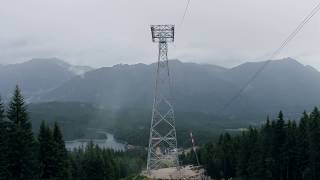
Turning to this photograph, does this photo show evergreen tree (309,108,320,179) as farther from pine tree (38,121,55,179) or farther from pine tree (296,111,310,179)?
pine tree (38,121,55,179)

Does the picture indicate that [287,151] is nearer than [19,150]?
No

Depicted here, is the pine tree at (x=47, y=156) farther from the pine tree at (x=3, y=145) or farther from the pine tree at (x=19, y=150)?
the pine tree at (x=3, y=145)

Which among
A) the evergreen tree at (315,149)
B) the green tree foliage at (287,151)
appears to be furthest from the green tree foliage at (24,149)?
the evergreen tree at (315,149)

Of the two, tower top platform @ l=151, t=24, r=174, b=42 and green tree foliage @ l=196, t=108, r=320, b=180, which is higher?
tower top platform @ l=151, t=24, r=174, b=42

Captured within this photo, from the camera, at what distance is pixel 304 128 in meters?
73.8

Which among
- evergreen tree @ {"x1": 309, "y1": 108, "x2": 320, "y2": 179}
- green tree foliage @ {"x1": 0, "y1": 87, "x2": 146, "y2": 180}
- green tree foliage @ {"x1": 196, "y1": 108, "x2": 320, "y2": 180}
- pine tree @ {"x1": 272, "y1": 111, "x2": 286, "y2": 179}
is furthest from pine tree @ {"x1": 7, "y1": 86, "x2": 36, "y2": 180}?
pine tree @ {"x1": 272, "y1": 111, "x2": 286, "y2": 179}

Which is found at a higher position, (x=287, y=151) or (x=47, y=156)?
(x=47, y=156)

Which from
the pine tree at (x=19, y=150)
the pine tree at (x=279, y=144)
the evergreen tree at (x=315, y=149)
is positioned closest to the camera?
the pine tree at (x=19, y=150)

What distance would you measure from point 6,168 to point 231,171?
67702mm

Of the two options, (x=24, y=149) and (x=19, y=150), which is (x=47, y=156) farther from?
(x=19, y=150)

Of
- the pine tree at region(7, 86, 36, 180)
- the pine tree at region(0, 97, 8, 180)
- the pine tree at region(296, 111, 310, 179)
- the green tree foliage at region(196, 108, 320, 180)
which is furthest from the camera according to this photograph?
the pine tree at region(296, 111, 310, 179)

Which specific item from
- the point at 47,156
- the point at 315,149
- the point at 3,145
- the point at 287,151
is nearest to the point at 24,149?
the point at 3,145

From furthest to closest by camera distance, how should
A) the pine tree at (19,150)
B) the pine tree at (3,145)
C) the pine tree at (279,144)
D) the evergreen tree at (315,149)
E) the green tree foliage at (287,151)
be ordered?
the pine tree at (279,144) → the green tree foliage at (287,151) → the evergreen tree at (315,149) → the pine tree at (19,150) → the pine tree at (3,145)

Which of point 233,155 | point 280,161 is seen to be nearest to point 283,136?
point 280,161
